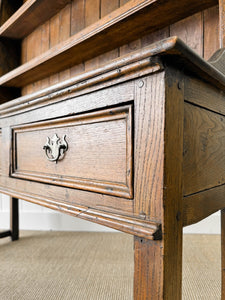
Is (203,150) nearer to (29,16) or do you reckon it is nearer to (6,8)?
(29,16)

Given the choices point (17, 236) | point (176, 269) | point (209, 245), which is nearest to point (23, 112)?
point (176, 269)

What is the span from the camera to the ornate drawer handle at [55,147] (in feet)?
1.73

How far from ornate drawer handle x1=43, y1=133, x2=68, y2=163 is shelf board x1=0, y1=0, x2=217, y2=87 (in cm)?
44

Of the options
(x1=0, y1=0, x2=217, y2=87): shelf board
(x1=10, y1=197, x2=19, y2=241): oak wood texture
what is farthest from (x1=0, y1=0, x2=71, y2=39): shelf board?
(x1=10, y1=197, x2=19, y2=241): oak wood texture

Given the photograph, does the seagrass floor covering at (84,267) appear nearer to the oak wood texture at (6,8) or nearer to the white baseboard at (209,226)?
the white baseboard at (209,226)

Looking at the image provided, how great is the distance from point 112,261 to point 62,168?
0.74 meters

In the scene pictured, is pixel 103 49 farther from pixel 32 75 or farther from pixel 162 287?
pixel 162 287

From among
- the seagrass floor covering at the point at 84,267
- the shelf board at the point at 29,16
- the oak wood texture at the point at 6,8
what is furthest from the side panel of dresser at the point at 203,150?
the oak wood texture at the point at 6,8

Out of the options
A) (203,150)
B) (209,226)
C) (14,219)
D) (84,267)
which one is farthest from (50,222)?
(203,150)

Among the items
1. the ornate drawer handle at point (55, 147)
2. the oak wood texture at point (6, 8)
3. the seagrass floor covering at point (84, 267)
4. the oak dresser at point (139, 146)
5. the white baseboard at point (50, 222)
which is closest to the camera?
the oak dresser at point (139, 146)

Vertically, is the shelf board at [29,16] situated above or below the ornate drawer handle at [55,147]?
above

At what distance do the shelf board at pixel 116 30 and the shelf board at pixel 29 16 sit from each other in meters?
0.25

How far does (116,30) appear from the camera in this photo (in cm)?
80

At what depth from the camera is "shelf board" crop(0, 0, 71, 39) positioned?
43.0 inches
